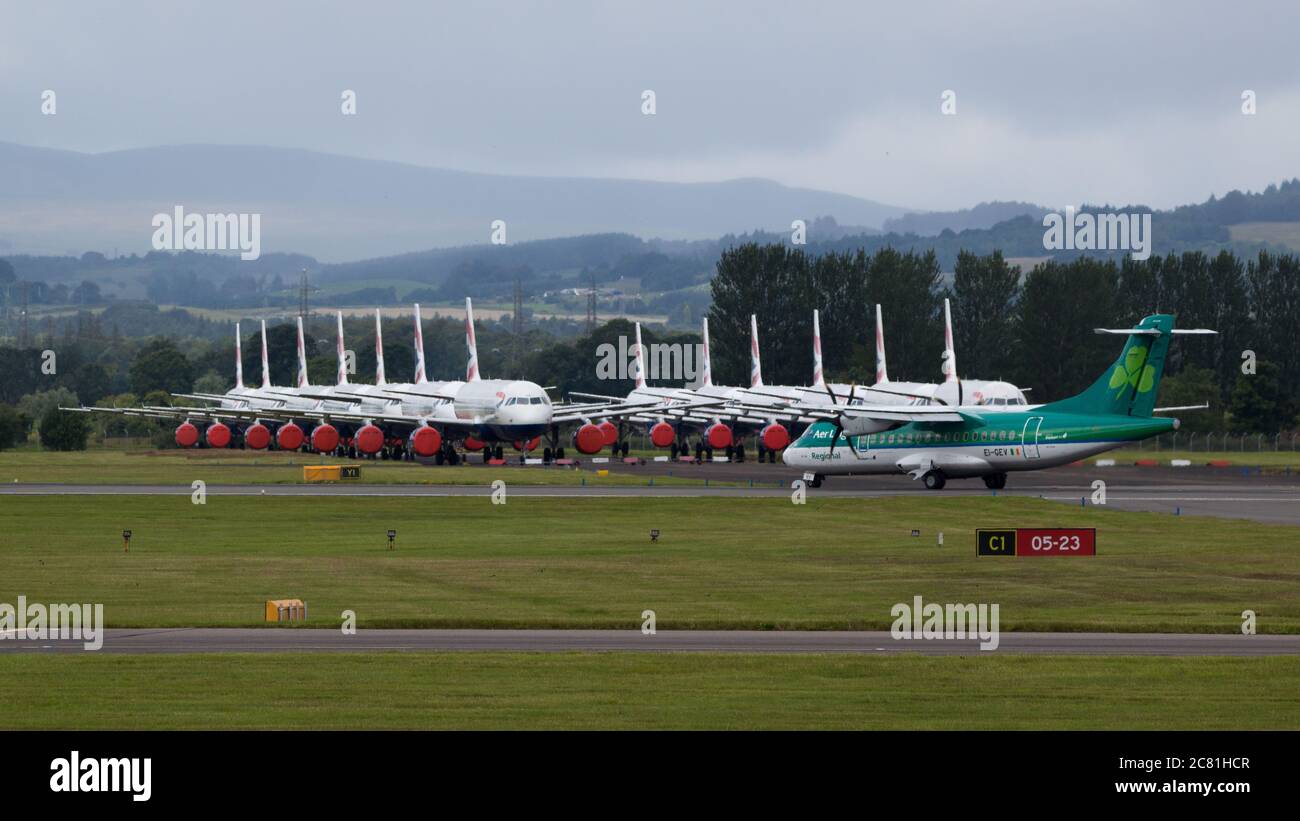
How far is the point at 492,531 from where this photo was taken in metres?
56.2

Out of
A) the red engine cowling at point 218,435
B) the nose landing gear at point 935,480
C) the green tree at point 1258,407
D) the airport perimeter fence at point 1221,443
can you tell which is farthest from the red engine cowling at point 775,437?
the red engine cowling at point 218,435

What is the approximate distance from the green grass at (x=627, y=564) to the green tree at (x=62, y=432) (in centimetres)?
6151

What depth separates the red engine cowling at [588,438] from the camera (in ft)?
319

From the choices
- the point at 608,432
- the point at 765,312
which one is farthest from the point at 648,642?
the point at 765,312

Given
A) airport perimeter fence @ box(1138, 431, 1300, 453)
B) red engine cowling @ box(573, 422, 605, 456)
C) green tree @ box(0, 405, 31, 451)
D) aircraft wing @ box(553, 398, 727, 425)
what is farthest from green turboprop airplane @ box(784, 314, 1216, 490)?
green tree @ box(0, 405, 31, 451)

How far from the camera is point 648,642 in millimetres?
30953

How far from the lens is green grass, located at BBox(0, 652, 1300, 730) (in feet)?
75.3

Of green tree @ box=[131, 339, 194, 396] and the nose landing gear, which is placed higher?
green tree @ box=[131, 339, 194, 396]

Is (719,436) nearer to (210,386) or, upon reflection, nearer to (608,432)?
(608,432)

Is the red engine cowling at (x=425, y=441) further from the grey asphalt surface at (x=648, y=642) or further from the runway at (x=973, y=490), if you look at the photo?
the grey asphalt surface at (x=648, y=642)

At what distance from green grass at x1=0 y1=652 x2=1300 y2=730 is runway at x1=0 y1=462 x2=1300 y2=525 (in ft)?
118

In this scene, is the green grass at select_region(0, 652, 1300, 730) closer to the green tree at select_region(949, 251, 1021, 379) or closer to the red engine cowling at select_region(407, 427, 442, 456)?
the red engine cowling at select_region(407, 427, 442, 456)
